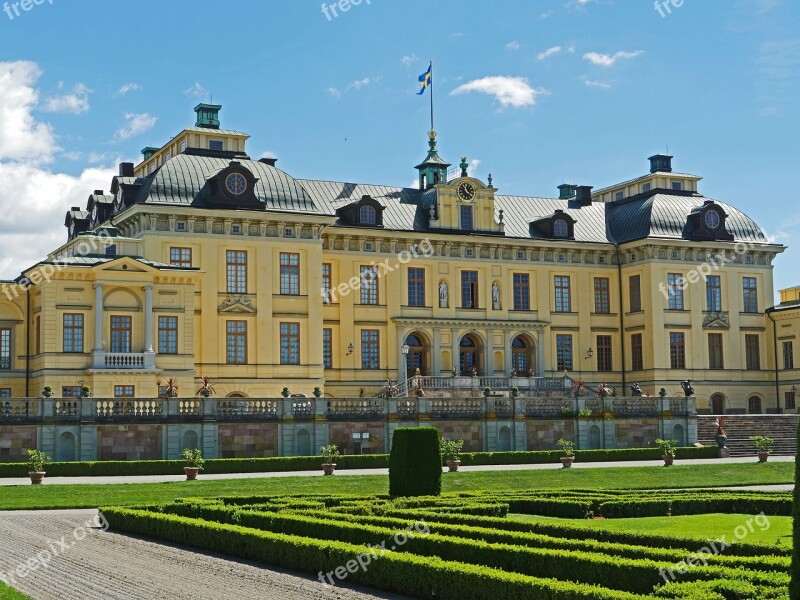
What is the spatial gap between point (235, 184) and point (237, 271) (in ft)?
12.6

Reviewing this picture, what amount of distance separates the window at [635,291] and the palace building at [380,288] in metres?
0.17

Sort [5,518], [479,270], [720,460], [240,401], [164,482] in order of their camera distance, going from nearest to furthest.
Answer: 1. [5,518]
2. [164,482]
3. [240,401]
4. [720,460]
5. [479,270]

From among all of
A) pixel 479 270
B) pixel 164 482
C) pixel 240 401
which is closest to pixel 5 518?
pixel 164 482

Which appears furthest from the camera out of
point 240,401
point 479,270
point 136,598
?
point 479,270

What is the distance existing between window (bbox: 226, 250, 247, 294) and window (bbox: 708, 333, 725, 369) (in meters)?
25.3

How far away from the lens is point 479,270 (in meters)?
59.2

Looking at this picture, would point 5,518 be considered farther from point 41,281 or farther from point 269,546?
point 41,281

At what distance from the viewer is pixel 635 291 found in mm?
61750

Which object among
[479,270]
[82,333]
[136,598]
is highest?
[479,270]

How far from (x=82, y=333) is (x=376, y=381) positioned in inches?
608

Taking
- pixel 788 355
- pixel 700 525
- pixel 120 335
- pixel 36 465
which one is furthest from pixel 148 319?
pixel 788 355

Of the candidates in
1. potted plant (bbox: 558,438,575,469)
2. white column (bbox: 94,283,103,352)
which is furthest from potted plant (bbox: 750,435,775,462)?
white column (bbox: 94,283,103,352)

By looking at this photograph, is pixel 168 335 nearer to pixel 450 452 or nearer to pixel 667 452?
pixel 450 452

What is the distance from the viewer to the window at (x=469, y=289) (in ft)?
193
